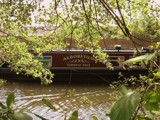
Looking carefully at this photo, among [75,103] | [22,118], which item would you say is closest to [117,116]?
[22,118]

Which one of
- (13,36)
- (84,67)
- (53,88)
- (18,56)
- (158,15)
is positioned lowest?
(53,88)

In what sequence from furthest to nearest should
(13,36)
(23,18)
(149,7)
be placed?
(13,36) < (149,7) < (23,18)

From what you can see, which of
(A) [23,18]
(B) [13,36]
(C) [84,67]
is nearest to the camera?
(A) [23,18]

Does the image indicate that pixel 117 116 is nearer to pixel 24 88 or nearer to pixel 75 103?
pixel 75 103

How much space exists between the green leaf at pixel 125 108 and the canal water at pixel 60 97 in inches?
217

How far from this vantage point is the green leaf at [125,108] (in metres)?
0.25

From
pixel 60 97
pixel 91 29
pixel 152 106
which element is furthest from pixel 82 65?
pixel 152 106

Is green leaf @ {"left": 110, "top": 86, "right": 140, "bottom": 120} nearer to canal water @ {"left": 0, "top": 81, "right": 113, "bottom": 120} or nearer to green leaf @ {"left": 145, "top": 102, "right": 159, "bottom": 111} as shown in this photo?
green leaf @ {"left": 145, "top": 102, "right": 159, "bottom": 111}

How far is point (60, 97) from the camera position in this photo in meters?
8.24

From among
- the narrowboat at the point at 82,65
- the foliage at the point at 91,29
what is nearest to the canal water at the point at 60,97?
the narrowboat at the point at 82,65

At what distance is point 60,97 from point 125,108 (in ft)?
26.8

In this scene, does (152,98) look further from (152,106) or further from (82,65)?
(82,65)

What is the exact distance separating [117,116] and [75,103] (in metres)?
7.36

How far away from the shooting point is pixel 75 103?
24.5 ft
